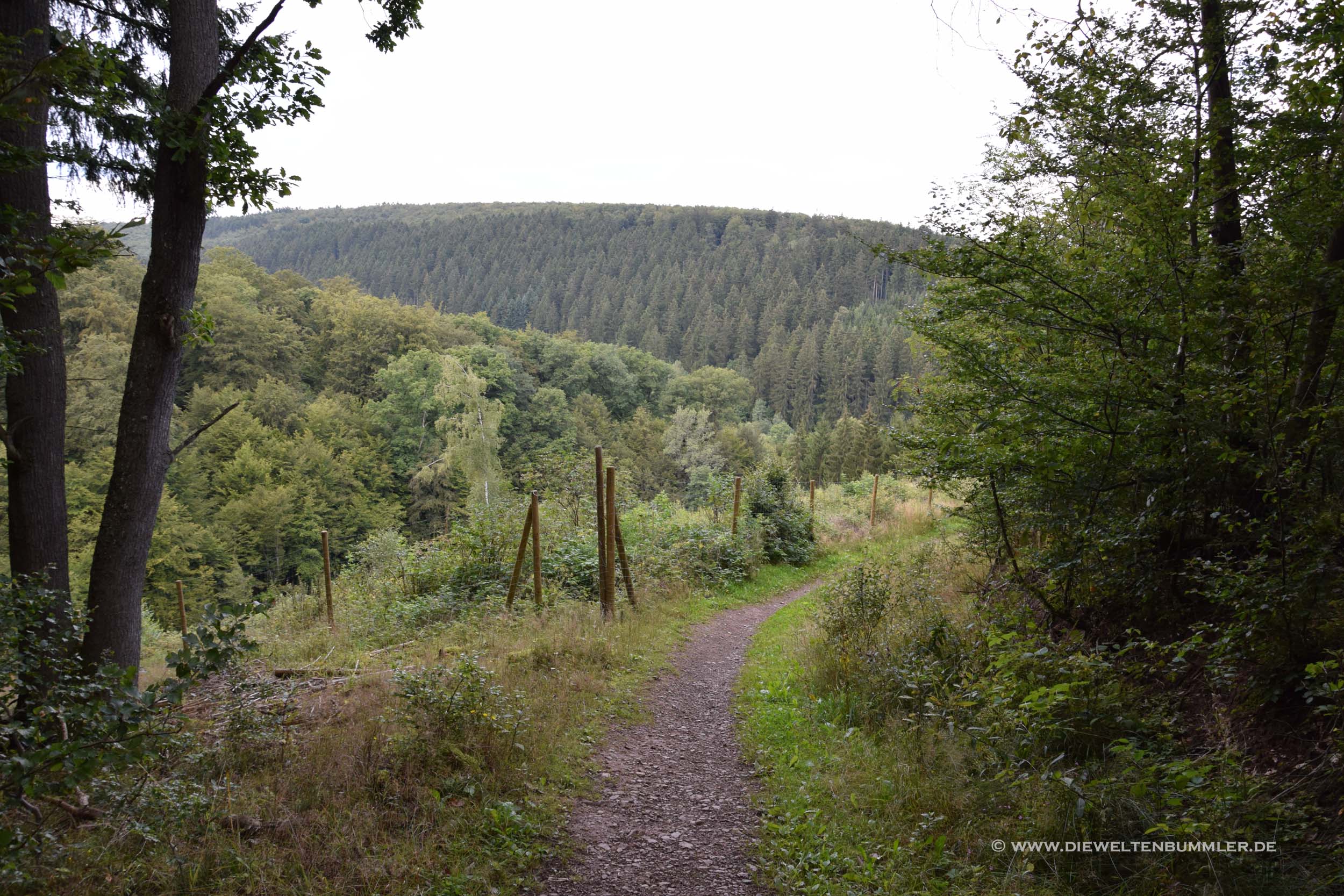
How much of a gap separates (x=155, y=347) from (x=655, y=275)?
146560mm

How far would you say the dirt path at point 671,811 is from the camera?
3779 millimetres

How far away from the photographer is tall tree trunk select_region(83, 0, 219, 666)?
4.73 metres

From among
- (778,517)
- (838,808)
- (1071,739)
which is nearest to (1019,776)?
(1071,739)

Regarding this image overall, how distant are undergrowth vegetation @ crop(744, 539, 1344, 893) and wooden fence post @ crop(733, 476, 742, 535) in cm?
695

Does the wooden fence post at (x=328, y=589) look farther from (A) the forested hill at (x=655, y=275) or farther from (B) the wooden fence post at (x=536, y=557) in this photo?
(A) the forested hill at (x=655, y=275)

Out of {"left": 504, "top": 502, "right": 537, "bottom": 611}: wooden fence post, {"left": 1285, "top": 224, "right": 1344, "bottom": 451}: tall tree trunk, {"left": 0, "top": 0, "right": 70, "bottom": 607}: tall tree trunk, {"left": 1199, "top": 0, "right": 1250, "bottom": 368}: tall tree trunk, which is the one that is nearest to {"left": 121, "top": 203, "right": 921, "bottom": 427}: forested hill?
{"left": 504, "top": 502, "right": 537, "bottom": 611}: wooden fence post

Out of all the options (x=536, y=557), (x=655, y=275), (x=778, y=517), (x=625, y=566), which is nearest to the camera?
(x=536, y=557)

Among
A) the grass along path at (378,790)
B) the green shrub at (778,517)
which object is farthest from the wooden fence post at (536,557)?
the green shrub at (778,517)

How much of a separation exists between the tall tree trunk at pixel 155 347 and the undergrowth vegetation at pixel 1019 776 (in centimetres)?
494

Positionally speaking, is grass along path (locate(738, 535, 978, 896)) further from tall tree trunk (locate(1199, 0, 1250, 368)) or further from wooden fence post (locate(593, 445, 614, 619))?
tall tree trunk (locate(1199, 0, 1250, 368))

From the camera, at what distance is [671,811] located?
4.64 metres

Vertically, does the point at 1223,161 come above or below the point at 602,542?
above

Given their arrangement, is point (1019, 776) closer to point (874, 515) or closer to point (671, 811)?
point (671, 811)

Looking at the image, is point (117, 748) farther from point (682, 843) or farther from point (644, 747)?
point (644, 747)
